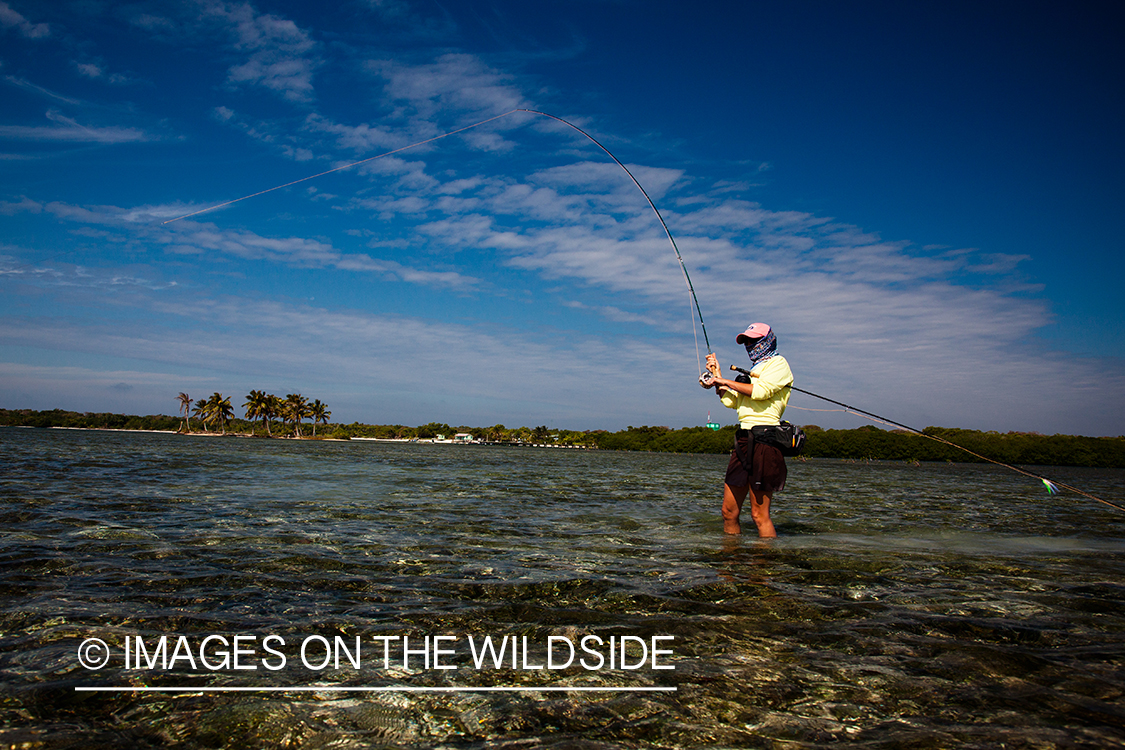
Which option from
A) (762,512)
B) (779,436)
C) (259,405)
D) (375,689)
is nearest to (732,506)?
(762,512)

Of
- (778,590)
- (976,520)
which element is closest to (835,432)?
(976,520)

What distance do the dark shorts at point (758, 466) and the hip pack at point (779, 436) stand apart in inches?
2.6

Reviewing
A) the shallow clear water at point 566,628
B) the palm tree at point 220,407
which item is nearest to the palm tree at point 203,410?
the palm tree at point 220,407

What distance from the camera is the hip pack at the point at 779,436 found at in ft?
25.1

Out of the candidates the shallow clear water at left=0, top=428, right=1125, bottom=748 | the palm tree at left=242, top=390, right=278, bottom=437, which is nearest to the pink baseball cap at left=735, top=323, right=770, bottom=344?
the shallow clear water at left=0, top=428, right=1125, bottom=748

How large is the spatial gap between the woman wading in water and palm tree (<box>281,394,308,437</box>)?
596ft

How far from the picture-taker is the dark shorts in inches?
299

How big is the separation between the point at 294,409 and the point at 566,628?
186403mm

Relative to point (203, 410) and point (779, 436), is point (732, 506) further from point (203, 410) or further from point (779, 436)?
point (203, 410)

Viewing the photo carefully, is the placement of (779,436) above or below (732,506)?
above

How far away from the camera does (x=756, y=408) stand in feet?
25.7

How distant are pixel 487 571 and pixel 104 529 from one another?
5.45 m

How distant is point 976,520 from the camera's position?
43.2 feet

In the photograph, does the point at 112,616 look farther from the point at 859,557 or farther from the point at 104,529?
the point at 859,557
